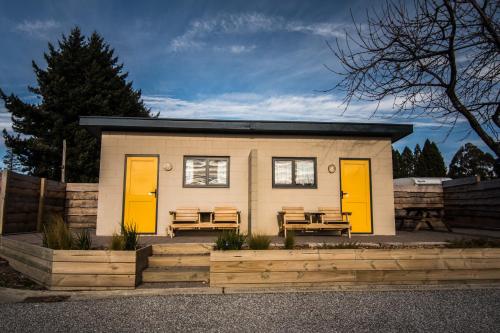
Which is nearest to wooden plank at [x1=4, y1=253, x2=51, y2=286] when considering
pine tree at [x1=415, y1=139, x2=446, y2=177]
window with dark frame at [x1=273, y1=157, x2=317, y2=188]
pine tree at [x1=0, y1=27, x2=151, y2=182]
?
window with dark frame at [x1=273, y1=157, x2=317, y2=188]

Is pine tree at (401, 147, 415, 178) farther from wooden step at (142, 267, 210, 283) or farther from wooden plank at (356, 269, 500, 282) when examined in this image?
wooden step at (142, 267, 210, 283)

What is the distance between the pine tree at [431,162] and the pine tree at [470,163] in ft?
13.0

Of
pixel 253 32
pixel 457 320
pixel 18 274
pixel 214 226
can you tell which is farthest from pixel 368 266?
pixel 253 32

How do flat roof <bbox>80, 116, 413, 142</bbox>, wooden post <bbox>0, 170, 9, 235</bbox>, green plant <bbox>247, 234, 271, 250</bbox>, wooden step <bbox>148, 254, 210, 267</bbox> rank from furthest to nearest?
flat roof <bbox>80, 116, 413, 142</bbox> → wooden post <bbox>0, 170, 9, 235</bbox> → wooden step <bbox>148, 254, 210, 267</bbox> → green plant <bbox>247, 234, 271, 250</bbox>

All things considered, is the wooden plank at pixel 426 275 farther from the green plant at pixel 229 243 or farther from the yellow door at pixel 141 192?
the yellow door at pixel 141 192

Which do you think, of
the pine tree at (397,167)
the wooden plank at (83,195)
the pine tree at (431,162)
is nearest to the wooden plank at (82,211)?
the wooden plank at (83,195)

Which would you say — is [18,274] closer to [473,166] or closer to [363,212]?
[363,212]

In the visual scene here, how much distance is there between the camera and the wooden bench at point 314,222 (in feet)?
27.5

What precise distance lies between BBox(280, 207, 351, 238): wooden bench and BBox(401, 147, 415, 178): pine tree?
4189cm

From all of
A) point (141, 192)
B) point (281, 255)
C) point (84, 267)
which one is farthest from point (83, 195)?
point (281, 255)

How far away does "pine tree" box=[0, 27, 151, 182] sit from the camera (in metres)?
22.2

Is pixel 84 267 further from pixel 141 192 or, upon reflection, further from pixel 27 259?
pixel 141 192

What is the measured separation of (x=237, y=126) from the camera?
30.0 ft

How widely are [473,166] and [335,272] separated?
120ft
